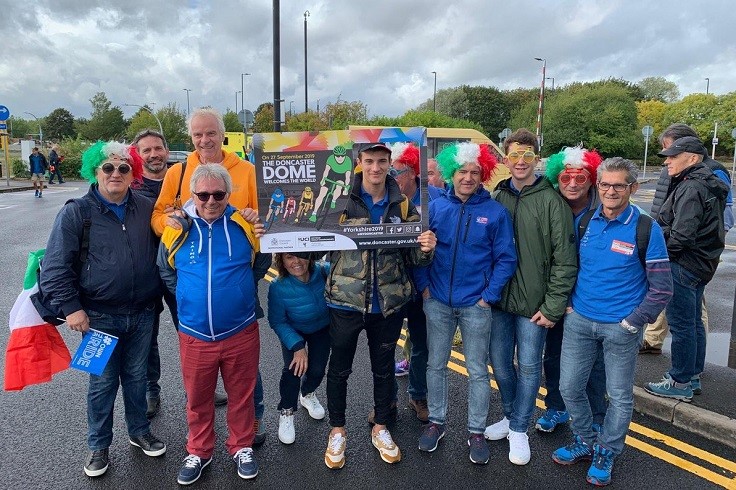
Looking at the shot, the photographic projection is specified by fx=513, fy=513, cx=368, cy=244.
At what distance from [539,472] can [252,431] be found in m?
1.82

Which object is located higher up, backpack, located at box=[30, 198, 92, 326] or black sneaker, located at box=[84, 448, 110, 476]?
backpack, located at box=[30, 198, 92, 326]

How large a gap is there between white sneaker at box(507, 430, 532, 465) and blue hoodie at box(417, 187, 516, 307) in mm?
938

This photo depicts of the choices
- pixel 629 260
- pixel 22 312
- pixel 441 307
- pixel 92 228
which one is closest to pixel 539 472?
pixel 441 307

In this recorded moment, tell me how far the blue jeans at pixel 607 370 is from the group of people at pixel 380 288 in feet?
0.04

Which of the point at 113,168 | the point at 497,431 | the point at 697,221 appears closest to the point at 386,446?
the point at 497,431

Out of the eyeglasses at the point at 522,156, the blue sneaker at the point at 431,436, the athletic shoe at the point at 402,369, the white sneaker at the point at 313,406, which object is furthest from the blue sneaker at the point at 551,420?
the eyeglasses at the point at 522,156

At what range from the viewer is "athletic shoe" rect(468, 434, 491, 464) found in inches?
130

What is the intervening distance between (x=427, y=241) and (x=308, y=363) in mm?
1320

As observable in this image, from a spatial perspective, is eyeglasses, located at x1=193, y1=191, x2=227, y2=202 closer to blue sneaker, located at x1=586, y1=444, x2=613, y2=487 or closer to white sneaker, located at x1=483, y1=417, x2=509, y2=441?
white sneaker, located at x1=483, y1=417, x2=509, y2=441

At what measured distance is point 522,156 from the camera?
3275 millimetres

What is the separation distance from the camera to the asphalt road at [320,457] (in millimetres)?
3086

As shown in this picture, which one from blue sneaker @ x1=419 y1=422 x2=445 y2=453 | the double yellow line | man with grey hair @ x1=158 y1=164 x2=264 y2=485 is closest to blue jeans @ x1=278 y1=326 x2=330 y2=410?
man with grey hair @ x1=158 y1=164 x2=264 y2=485

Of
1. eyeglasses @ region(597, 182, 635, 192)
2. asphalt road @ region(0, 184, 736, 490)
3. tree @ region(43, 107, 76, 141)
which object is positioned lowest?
asphalt road @ region(0, 184, 736, 490)

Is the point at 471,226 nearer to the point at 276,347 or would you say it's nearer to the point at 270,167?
the point at 270,167
